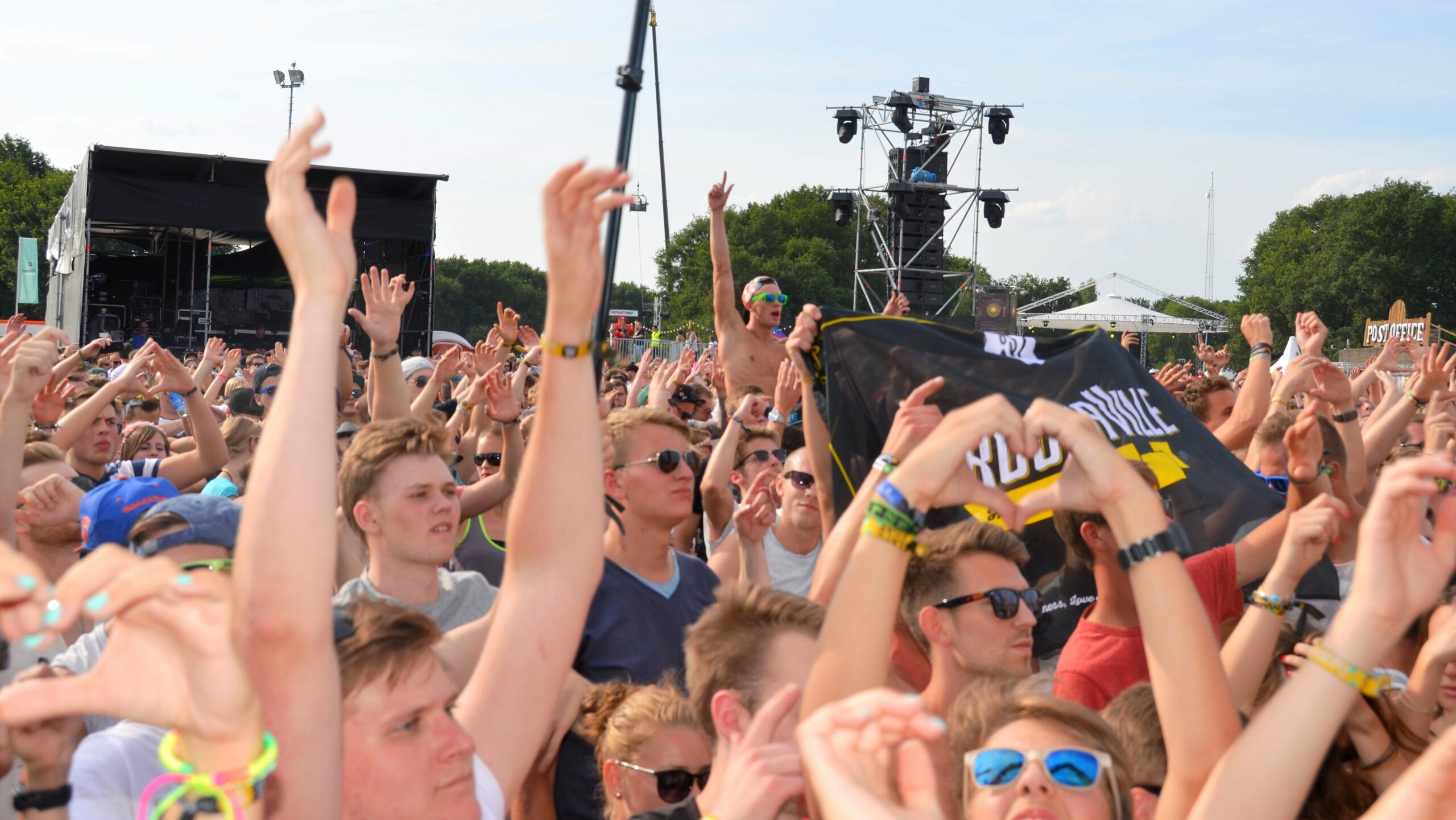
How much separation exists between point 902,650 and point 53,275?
27.4 metres

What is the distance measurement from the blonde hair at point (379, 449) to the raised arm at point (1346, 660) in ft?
8.31

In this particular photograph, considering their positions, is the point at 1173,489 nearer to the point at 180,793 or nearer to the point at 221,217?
the point at 180,793

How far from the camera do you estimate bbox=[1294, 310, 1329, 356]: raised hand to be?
6.00 meters

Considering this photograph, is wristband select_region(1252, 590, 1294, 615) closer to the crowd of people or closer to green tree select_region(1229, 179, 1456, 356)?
the crowd of people

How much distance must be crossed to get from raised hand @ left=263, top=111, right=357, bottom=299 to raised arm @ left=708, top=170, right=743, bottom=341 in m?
5.12

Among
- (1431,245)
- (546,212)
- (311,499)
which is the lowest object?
(311,499)

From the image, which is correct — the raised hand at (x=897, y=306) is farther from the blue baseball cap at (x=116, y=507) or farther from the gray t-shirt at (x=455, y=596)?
the blue baseball cap at (x=116, y=507)

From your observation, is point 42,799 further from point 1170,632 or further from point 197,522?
point 1170,632

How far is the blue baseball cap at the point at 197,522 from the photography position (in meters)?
2.78

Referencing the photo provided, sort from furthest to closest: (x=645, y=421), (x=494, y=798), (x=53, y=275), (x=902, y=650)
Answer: (x=53, y=275)
(x=645, y=421)
(x=902, y=650)
(x=494, y=798)

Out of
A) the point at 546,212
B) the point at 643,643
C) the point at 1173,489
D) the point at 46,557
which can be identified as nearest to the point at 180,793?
the point at 546,212

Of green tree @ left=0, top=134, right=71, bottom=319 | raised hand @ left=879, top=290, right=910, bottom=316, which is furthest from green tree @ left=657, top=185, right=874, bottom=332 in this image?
raised hand @ left=879, top=290, right=910, bottom=316

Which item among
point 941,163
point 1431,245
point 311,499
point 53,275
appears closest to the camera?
point 311,499

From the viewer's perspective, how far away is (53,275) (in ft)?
86.5
